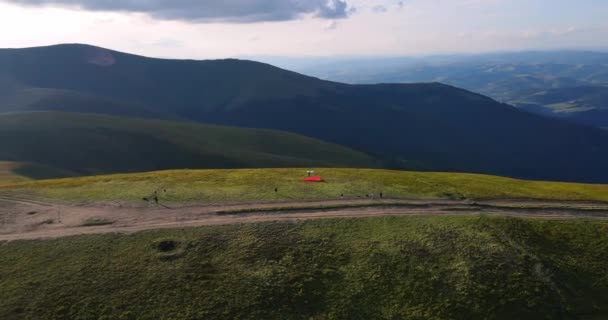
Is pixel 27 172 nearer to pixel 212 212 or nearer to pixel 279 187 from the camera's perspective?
pixel 279 187

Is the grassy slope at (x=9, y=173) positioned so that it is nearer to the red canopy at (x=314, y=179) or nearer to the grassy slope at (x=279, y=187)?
the grassy slope at (x=279, y=187)

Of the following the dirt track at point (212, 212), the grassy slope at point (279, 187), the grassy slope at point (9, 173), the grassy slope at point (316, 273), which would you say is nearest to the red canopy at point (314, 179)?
the grassy slope at point (279, 187)

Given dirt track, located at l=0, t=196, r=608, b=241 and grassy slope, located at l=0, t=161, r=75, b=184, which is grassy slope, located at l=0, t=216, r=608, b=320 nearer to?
dirt track, located at l=0, t=196, r=608, b=241

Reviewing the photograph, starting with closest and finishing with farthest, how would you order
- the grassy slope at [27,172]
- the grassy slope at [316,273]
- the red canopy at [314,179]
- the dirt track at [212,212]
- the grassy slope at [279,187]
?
the grassy slope at [316,273], the dirt track at [212,212], the grassy slope at [279,187], the red canopy at [314,179], the grassy slope at [27,172]

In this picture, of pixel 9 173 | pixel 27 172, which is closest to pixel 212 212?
pixel 9 173

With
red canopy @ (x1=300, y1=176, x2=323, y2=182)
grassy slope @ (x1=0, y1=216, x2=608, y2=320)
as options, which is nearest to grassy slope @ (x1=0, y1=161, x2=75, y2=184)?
red canopy @ (x1=300, y1=176, x2=323, y2=182)

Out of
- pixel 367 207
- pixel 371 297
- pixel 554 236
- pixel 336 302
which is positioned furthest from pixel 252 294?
pixel 554 236

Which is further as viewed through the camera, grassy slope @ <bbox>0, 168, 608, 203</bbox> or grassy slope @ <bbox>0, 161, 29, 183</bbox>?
grassy slope @ <bbox>0, 161, 29, 183</bbox>
